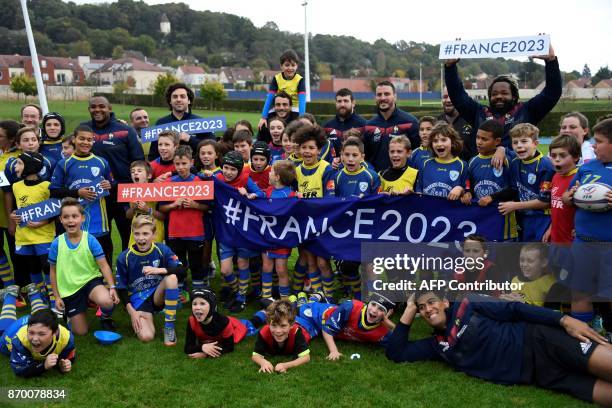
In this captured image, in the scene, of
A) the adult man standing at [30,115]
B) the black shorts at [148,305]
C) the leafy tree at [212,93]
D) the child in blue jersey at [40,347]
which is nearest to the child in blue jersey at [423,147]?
the black shorts at [148,305]

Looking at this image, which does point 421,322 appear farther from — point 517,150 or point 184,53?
point 184,53

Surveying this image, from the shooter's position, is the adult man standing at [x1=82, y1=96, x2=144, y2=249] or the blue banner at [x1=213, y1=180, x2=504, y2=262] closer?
the blue banner at [x1=213, y1=180, x2=504, y2=262]

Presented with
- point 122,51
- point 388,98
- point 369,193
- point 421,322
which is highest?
point 122,51

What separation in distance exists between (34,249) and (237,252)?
2609 mm

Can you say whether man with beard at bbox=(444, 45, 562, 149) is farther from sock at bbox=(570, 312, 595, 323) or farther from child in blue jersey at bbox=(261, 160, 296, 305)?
→ child in blue jersey at bbox=(261, 160, 296, 305)

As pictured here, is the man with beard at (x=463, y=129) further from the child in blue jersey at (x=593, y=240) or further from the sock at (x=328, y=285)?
the sock at (x=328, y=285)

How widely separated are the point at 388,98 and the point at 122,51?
150315mm

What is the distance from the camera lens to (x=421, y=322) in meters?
6.52

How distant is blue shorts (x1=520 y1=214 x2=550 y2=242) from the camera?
19.7 ft

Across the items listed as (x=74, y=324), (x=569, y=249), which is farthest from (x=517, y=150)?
(x=74, y=324)

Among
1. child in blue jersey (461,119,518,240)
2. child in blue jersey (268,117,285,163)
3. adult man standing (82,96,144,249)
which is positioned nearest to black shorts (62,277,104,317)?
adult man standing (82,96,144,249)

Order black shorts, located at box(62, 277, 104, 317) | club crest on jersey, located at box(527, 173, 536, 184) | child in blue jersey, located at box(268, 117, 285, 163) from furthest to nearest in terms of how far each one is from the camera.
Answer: child in blue jersey, located at box(268, 117, 285, 163)
black shorts, located at box(62, 277, 104, 317)
club crest on jersey, located at box(527, 173, 536, 184)

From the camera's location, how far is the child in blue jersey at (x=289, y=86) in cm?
916

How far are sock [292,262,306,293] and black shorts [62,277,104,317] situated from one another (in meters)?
2.44
